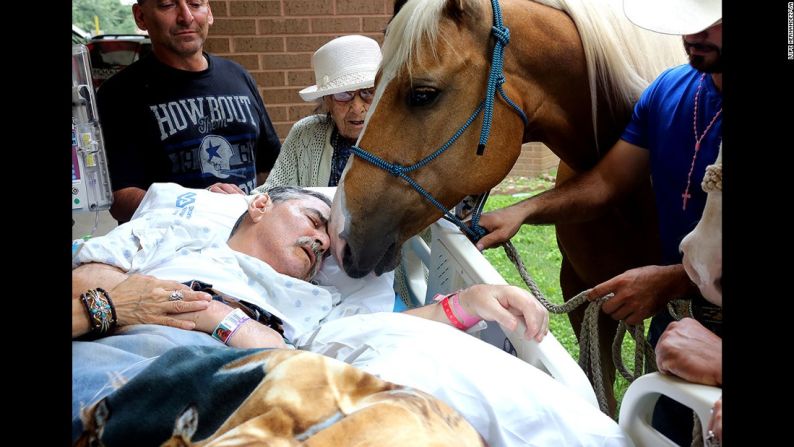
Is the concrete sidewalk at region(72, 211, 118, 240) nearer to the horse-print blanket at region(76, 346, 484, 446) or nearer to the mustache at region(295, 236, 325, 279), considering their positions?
the mustache at region(295, 236, 325, 279)

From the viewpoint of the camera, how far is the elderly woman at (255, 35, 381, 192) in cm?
278

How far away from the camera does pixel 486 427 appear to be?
1.12 m

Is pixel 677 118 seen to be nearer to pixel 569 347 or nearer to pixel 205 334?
pixel 205 334

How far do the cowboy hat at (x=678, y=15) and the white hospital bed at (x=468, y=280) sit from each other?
0.69 m

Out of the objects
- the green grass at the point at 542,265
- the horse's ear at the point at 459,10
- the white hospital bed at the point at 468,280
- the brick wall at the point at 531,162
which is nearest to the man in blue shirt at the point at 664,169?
the white hospital bed at the point at 468,280

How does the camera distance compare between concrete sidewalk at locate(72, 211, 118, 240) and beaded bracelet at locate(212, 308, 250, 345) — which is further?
concrete sidewalk at locate(72, 211, 118, 240)

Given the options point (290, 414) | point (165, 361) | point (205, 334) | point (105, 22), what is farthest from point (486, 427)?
point (105, 22)

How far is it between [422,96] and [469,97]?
139 millimetres

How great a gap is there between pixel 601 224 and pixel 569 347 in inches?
80.4

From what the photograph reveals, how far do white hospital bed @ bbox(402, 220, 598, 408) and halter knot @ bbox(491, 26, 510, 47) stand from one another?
1.96 ft

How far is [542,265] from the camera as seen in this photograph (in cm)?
529

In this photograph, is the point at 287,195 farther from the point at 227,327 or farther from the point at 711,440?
the point at 711,440

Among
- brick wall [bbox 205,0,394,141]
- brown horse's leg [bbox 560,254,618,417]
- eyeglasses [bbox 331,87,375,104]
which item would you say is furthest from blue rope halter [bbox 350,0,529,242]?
brick wall [bbox 205,0,394,141]

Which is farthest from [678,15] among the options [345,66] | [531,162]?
[531,162]
